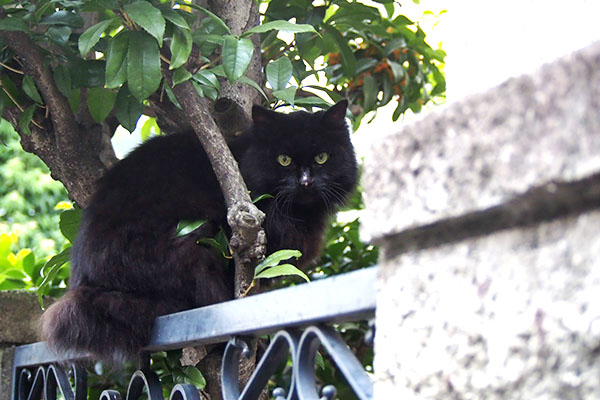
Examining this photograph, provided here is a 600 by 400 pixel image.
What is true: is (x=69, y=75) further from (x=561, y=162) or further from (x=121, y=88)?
(x=561, y=162)

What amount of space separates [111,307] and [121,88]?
56 centimetres

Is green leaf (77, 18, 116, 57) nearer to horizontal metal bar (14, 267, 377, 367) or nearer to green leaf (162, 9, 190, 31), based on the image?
green leaf (162, 9, 190, 31)

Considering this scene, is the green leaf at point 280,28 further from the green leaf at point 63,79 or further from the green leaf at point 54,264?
the green leaf at point 54,264

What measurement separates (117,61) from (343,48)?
0.87 metres

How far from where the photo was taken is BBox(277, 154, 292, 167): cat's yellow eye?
2.37m

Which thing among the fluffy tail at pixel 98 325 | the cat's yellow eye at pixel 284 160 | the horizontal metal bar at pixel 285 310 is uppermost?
the cat's yellow eye at pixel 284 160

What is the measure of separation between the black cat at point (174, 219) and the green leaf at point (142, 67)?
0.60m

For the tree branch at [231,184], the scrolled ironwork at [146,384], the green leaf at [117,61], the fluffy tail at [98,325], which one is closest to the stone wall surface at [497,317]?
the scrolled ironwork at [146,384]

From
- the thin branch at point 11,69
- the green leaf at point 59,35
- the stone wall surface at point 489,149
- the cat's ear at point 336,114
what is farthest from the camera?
the cat's ear at point 336,114

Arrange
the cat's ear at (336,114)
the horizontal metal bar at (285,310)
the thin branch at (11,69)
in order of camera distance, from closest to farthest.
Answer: the horizontal metal bar at (285,310)
the thin branch at (11,69)
the cat's ear at (336,114)

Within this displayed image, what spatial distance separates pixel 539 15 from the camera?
3.72ft

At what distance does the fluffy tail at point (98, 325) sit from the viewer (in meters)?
1.66

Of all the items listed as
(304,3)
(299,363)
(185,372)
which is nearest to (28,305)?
(185,372)

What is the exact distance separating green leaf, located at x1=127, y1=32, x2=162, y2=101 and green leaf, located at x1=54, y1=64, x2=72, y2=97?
291mm
